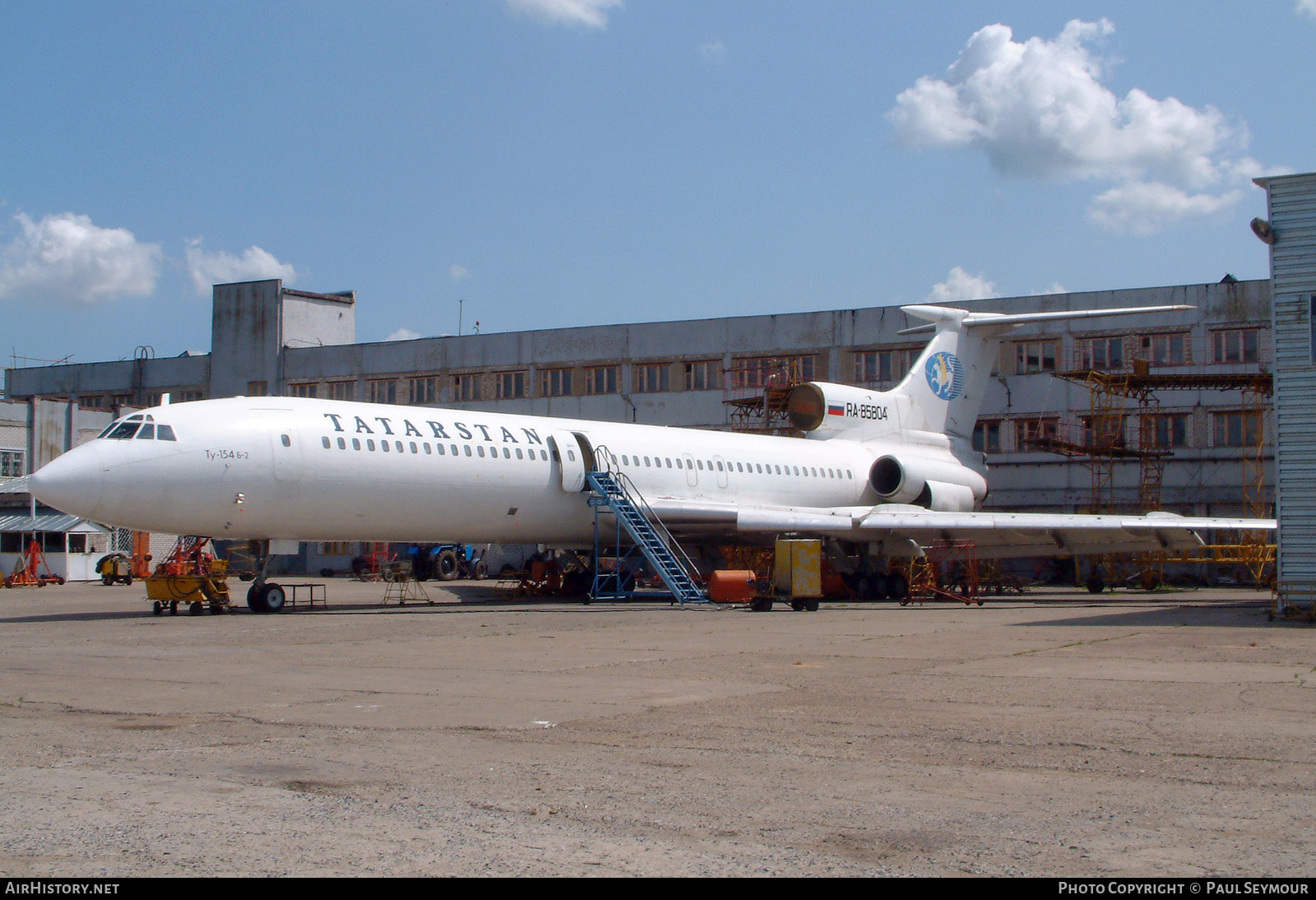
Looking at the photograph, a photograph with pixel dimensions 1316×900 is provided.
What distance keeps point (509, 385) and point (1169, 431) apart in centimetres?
2490

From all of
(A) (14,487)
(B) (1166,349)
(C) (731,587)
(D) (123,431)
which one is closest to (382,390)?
(A) (14,487)

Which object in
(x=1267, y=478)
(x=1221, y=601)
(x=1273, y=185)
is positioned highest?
(x=1273, y=185)

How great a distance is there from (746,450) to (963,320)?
31.7 feet

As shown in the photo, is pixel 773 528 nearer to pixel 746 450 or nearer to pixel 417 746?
pixel 746 450

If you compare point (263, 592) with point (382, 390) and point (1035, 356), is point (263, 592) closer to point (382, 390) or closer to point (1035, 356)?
point (1035, 356)

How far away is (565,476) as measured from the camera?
2488 centimetres

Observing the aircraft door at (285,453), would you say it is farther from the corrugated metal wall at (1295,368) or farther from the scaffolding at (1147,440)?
the scaffolding at (1147,440)

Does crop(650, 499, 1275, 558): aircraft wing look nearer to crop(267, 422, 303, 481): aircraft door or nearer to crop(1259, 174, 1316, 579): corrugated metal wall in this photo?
crop(1259, 174, 1316, 579): corrugated metal wall

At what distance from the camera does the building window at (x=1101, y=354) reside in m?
41.3

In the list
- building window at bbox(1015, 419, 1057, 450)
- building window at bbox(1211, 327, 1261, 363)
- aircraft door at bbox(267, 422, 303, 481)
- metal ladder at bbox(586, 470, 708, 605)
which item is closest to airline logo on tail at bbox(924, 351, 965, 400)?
building window at bbox(1015, 419, 1057, 450)

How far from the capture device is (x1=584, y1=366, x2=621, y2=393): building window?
47438mm

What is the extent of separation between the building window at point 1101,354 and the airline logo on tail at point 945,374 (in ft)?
26.3

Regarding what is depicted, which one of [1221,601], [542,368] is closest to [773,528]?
[1221,601]

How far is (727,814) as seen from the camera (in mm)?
5664
